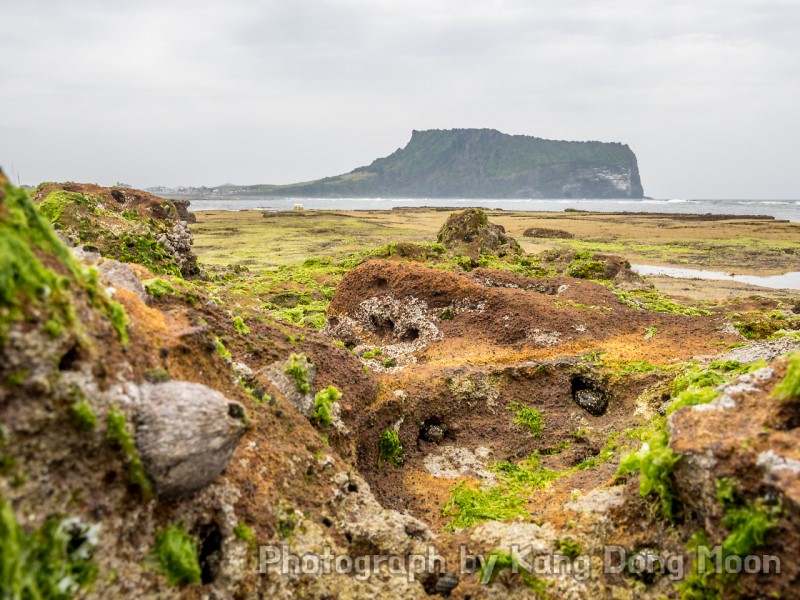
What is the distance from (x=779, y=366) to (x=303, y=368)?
7.34 meters

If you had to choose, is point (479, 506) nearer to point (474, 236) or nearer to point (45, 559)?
point (45, 559)

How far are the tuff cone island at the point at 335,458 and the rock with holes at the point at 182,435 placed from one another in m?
0.02

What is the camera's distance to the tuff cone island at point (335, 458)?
15.0 ft

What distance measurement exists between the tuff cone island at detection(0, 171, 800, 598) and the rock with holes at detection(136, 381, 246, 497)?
0.02 metres

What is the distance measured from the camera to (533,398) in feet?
42.3

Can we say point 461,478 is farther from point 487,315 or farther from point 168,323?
point 487,315

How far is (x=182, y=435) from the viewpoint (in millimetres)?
5312

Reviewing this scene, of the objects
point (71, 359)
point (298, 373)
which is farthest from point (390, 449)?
point (71, 359)

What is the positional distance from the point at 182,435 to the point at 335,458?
3521 millimetres

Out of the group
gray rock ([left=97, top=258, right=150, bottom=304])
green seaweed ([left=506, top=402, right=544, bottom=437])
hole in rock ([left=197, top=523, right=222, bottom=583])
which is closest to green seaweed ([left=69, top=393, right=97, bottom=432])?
hole in rock ([left=197, top=523, right=222, bottom=583])

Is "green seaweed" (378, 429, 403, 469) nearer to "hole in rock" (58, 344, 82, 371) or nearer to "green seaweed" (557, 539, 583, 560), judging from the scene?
"green seaweed" (557, 539, 583, 560)

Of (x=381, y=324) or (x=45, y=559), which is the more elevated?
(x=45, y=559)

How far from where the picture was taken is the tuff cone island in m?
4.57

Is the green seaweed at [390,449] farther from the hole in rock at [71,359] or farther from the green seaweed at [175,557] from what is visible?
the hole in rock at [71,359]
